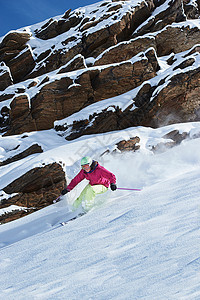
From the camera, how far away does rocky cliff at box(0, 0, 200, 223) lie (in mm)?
17984

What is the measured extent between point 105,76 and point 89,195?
18154 millimetres

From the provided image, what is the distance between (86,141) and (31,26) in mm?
35382

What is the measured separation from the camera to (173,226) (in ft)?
10.7

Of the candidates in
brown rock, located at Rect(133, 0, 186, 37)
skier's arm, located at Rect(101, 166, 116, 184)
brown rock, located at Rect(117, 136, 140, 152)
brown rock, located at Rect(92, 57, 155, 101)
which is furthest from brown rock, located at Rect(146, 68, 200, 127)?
brown rock, located at Rect(133, 0, 186, 37)

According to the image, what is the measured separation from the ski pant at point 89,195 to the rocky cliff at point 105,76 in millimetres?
7837

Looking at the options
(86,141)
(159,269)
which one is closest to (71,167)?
(86,141)

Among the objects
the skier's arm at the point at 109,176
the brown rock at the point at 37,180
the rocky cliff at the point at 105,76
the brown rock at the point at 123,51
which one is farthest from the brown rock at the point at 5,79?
the skier's arm at the point at 109,176

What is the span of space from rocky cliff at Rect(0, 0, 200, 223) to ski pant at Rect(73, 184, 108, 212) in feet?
25.7

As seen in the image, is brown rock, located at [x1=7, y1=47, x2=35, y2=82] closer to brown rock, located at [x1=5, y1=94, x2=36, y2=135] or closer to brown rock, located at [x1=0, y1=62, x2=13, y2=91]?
brown rock, located at [x1=0, y1=62, x2=13, y2=91]

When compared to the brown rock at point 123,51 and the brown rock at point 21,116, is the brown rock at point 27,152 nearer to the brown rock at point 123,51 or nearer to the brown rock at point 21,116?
the brown rock at point 21,116

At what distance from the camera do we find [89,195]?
5930mm

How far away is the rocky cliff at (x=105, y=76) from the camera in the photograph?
17984mm

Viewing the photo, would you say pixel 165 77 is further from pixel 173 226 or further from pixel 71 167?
pixel 173 226

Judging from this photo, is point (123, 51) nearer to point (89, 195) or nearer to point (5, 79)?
point (5, 79)
